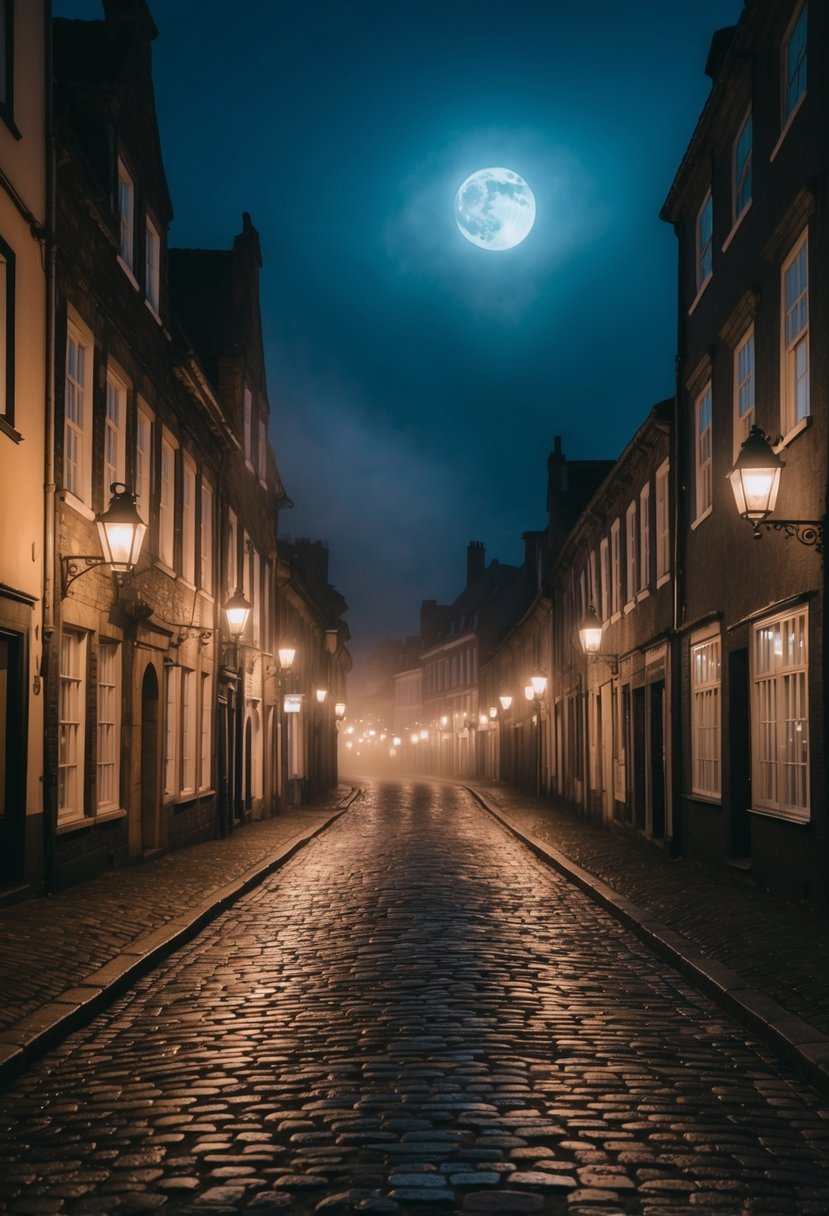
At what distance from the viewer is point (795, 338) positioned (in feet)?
43.2

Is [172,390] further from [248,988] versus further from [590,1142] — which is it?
[590,1142]

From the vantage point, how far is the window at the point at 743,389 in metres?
15.1

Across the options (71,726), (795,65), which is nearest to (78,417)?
(71,726)

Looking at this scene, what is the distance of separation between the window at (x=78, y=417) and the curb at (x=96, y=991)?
4526 mm

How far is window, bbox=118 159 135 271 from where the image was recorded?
1711 cm

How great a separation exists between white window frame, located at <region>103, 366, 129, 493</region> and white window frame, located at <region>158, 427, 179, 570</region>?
7.86 ft

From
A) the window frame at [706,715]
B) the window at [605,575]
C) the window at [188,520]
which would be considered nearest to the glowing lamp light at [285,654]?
the window at [605,575]

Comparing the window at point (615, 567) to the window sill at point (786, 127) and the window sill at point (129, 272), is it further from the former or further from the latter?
the window sill at point (786, 127)

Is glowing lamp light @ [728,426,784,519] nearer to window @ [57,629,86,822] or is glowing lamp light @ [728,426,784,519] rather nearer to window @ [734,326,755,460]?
window @ [734,326,755,460]

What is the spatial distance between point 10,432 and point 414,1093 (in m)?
7.78

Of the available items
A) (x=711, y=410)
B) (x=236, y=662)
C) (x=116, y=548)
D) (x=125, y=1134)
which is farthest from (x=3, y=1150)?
(x=236, y=662)

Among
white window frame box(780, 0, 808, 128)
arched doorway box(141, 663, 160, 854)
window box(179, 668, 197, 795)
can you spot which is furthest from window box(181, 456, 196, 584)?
white window frame box(780, 0, 808, 128)

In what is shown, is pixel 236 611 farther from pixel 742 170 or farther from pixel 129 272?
pixel 742 170

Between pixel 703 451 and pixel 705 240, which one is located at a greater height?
pixel 705 240
